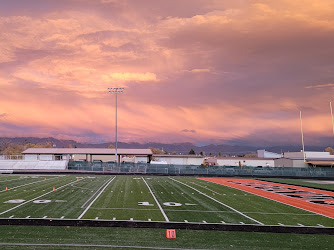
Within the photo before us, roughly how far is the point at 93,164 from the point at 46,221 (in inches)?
1629

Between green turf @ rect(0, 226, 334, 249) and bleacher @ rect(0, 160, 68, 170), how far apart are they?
155ft

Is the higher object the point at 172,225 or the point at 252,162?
the point at 252,162

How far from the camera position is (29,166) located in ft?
195

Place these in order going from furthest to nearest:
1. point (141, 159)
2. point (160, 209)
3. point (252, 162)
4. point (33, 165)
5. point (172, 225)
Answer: point (252, 162)
point (141, 159)
point (33, 165)
point (160, 209)
point (172, 225)

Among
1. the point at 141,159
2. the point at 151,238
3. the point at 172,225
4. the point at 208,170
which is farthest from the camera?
the point at 141,159

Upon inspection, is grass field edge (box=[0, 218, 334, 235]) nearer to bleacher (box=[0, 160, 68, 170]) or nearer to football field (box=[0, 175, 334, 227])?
football field (box=[0, 175, 334, 227])

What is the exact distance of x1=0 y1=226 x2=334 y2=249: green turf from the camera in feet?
39.2

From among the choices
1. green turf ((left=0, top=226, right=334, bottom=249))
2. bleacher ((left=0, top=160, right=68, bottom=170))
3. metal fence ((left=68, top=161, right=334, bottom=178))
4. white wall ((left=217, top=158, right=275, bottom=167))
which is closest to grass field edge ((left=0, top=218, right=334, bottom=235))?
green turf ((left=0, top=226, right=334, bottom=249))

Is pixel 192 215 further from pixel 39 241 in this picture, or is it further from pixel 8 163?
pixel 8 163

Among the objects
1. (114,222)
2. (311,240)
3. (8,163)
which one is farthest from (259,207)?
(8,163)

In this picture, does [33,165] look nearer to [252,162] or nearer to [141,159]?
[141,159]

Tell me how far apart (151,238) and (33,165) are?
53.5m

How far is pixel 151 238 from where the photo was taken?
42.0 feet

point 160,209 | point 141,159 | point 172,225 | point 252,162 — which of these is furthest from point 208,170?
point 172,225
